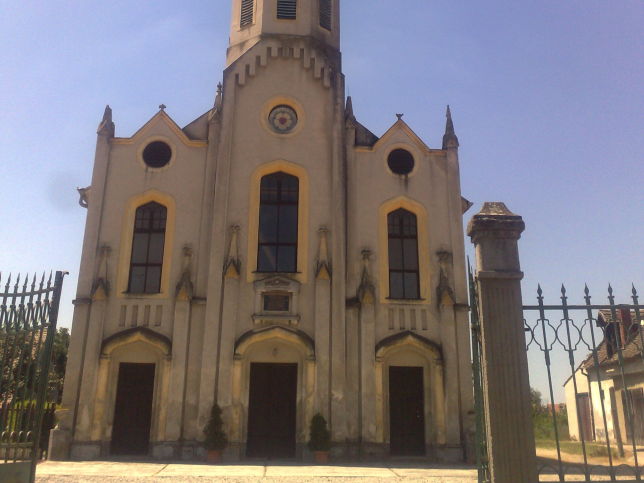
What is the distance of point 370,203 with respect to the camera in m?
19.2

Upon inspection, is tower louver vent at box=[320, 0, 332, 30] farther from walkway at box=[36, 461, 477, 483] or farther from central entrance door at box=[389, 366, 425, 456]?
walkway at box=[36, 461, 477, 483]

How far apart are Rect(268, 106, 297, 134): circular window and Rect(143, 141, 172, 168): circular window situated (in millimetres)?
3682

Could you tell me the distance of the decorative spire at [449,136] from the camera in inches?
789

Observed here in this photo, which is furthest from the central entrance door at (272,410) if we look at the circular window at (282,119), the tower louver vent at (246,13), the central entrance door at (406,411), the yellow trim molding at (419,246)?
the tower louver vent at (246,13)

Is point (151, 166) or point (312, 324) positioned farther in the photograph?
point (151, 166)

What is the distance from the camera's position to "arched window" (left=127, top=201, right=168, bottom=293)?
18.4 m

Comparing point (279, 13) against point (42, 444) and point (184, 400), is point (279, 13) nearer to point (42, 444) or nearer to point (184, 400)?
point (184, 400)

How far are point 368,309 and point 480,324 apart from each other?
10490 mm

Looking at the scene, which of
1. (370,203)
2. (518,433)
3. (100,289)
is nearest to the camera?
(518,433)

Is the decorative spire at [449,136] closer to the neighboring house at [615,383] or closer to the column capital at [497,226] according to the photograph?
the neighboring house at [615,383]

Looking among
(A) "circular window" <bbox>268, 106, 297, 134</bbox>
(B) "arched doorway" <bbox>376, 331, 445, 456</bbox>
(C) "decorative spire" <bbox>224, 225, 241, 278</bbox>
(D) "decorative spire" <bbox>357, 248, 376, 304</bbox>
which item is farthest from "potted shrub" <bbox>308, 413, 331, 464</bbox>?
(A) "circular window" <bbox>268, 106, 297, 134</bbox>

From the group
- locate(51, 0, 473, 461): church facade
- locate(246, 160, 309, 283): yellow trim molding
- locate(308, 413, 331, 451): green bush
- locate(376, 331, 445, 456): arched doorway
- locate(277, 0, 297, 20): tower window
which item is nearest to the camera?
locate(308, 413, 331, 451): green bush

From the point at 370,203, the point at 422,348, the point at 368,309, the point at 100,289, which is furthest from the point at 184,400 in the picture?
the point at 370,203

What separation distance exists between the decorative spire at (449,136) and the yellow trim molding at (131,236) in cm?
959
